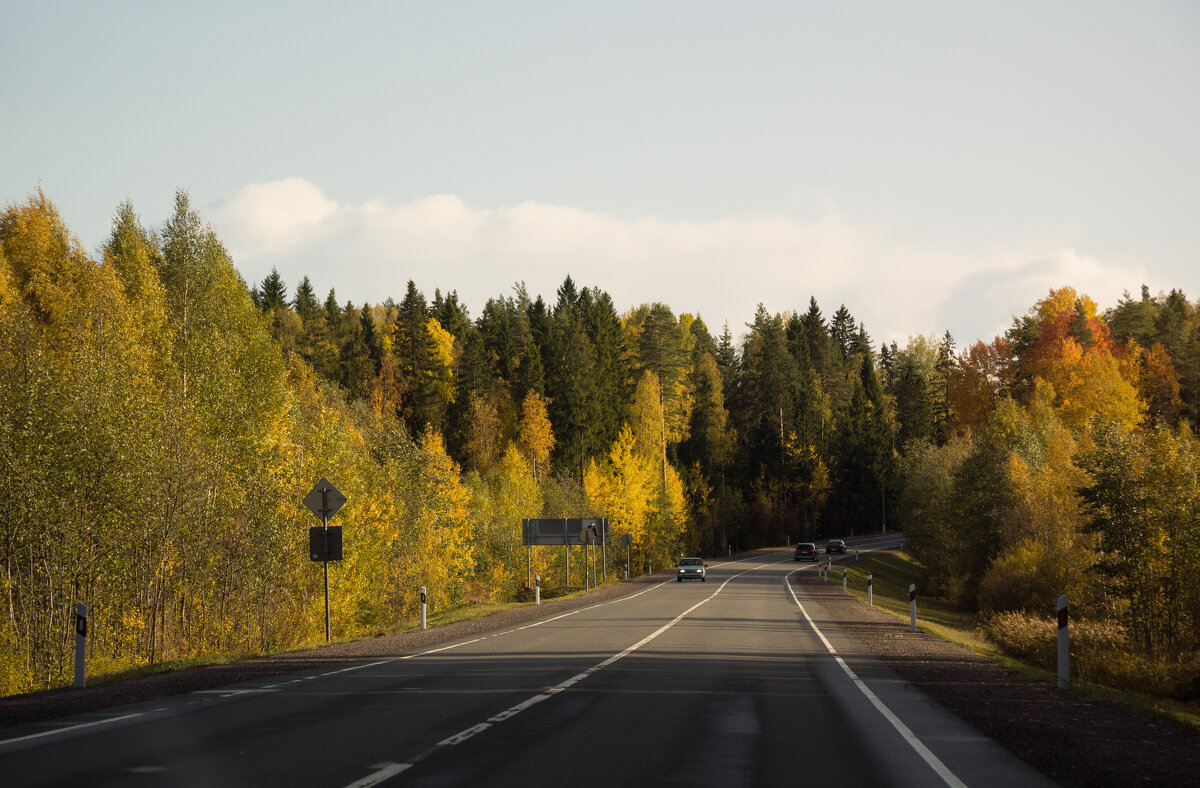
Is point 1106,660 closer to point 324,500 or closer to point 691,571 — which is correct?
point 324,500

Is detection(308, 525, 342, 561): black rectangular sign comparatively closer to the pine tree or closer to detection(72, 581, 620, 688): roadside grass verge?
detection(72, 581, 620, 688): roadside grass verge

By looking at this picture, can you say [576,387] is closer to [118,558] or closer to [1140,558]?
[1140,558]

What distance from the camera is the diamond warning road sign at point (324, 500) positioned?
21.6 metres

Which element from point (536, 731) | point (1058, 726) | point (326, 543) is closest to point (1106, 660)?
point (1058, 726)

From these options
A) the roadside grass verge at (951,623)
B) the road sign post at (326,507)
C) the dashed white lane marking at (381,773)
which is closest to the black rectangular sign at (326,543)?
the road sign post at (326,507)

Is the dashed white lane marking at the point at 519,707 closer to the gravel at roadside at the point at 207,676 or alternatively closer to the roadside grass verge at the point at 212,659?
the gravel at roadside at the point at 207,676

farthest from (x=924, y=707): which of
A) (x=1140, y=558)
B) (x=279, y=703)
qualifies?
(x=1140, y=558)

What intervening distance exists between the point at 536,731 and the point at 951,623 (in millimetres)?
35601

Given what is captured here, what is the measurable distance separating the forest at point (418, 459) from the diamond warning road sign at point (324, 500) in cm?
372

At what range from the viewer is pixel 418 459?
46.6 metres

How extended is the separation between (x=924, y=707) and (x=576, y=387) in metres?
73.1

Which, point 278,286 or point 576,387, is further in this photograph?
point 278,286

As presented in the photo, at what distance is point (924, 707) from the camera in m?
11.6

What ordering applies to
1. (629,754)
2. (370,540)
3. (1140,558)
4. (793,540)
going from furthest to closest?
(793,540) → (370,540) → (1140,558) → (629,754)
